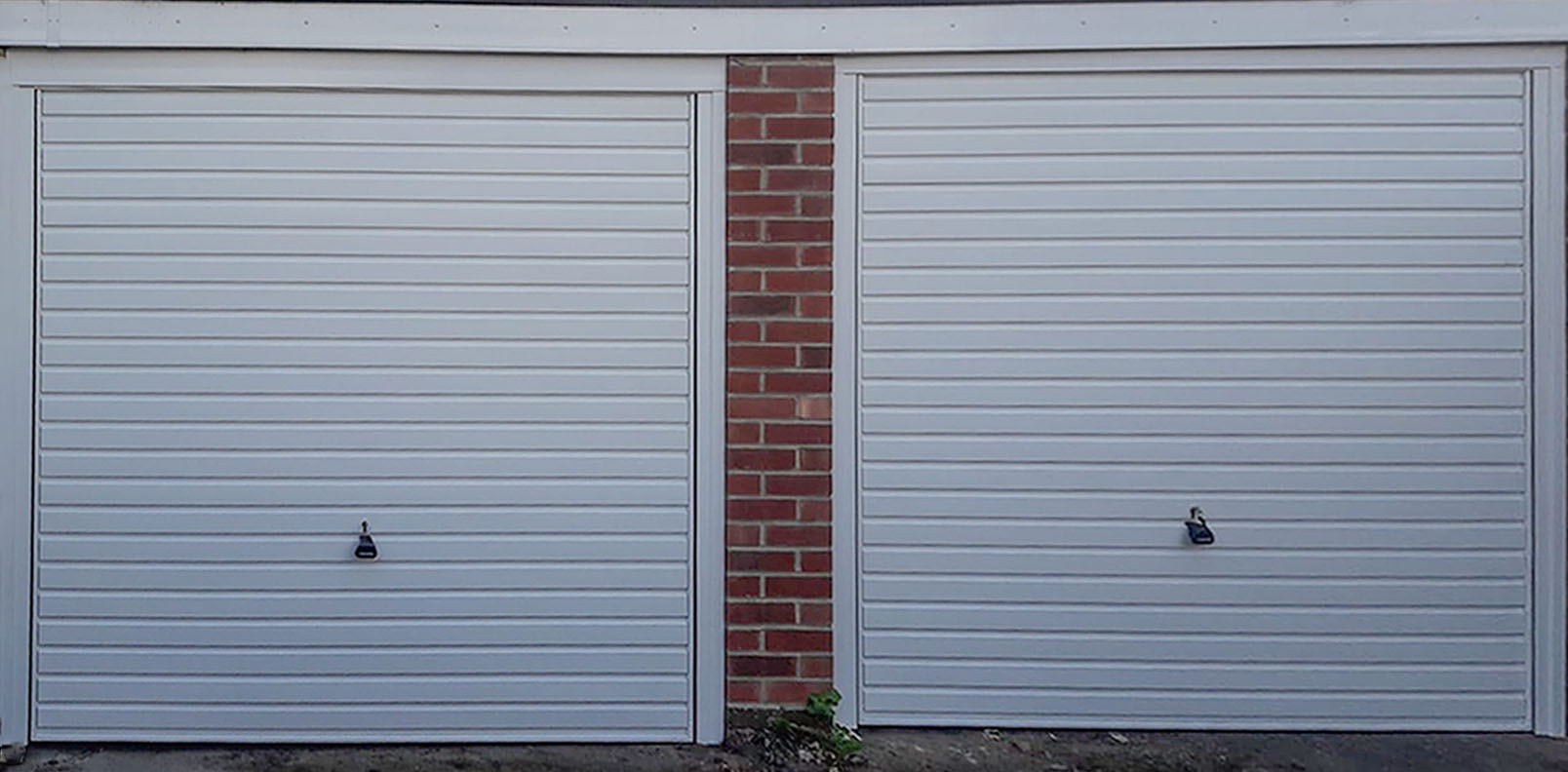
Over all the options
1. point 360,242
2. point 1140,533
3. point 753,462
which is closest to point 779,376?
point 753,462

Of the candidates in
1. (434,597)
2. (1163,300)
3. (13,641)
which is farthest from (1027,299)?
(13,641)

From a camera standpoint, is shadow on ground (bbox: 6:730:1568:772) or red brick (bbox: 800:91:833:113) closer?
shadow on ground (bbox: 6:730:1568:772)

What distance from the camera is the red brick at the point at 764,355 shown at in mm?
4613

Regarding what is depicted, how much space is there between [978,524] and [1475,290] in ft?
5.80

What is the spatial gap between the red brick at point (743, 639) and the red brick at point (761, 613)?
0.10 feet

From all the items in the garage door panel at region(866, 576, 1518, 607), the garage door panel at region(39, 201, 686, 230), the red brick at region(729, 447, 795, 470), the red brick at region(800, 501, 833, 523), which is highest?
the garage door panel at region(39, 201, 686, 230)

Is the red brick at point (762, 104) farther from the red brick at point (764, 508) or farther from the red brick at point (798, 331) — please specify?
the red brick at point (764, 508)

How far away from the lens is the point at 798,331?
15.1ft

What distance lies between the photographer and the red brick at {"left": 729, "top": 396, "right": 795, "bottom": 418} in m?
4.62

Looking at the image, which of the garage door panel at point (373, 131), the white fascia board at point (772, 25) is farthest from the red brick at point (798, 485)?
the white fascia board at point (772, 25)

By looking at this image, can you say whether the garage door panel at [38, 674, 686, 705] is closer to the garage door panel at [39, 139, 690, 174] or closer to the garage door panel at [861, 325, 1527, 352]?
the garage door panel at [861, 325, 1527, 352]

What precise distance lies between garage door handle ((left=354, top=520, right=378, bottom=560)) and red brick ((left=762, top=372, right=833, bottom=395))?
1.36m

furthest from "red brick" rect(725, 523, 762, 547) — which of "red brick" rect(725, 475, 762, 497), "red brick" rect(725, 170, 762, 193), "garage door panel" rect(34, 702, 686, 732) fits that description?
"red brick" rect(725, 170, 762, 193)

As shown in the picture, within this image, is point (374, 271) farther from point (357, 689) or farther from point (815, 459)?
point (815, 459)
